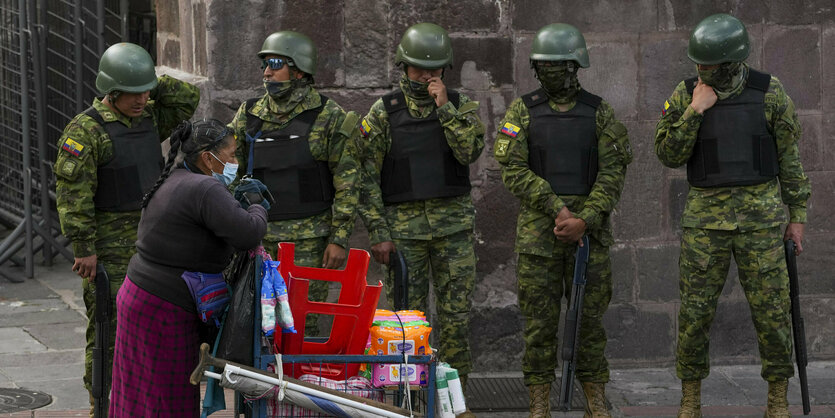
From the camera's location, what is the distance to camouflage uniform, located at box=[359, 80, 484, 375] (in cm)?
647

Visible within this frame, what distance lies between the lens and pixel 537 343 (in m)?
6.51

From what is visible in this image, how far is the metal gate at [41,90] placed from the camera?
10.1 m

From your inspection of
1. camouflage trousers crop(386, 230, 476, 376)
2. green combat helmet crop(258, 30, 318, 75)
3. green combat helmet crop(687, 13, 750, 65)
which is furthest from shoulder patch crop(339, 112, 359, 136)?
green combat helmet crop(687, 13, 750, 65)

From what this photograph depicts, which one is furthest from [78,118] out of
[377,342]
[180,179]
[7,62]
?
[7,62]

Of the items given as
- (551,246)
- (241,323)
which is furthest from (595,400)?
(241,323)

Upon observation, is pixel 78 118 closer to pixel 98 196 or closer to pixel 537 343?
pixel 98 196

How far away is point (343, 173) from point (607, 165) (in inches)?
53.3

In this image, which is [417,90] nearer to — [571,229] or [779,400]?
[571,229]

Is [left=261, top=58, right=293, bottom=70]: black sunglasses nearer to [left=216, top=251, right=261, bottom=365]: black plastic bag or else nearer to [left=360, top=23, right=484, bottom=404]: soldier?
[left=360, top=23, right=484, bottom=404]: soldier

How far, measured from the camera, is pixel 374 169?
6.47 m

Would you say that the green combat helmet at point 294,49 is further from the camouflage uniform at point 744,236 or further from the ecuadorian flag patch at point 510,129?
the camouflage uniform at point 744,236

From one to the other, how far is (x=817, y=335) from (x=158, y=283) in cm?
451

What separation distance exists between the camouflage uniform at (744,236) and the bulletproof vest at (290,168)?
179 cm

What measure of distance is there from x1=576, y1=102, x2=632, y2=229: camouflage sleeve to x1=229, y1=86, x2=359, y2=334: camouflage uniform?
3.91 ft
